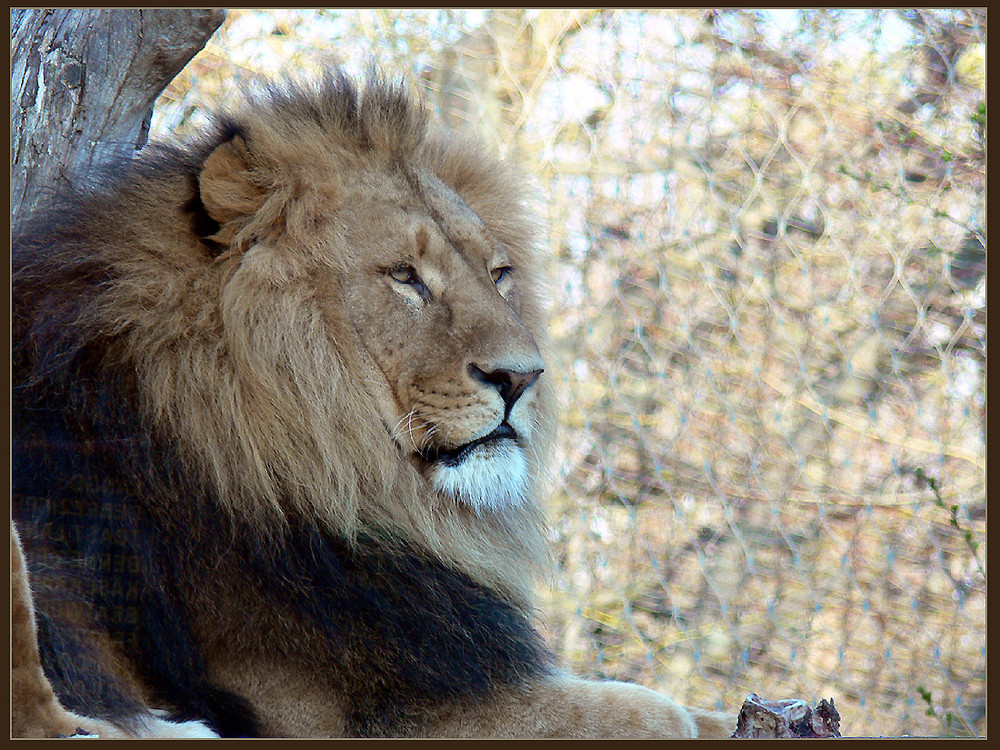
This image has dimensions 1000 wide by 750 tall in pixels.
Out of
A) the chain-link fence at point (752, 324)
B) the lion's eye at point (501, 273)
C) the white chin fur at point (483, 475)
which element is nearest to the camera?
the white chin fur at point (483, 475)

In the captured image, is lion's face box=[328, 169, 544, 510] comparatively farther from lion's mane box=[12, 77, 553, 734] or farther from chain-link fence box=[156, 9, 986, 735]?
chain-link fence box=[156, 9, 986, 735]

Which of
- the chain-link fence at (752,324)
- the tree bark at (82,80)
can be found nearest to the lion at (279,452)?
the tree bark at (82,80)

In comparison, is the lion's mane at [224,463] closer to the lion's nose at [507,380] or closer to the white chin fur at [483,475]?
the white chin fur at [483,475]

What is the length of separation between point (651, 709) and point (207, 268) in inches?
28.8

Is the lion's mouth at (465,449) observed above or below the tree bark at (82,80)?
below

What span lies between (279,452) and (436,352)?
220mm

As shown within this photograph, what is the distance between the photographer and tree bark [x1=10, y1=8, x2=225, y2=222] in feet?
4.93

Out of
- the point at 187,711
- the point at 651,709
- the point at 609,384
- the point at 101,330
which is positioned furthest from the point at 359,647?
the point at 609,384

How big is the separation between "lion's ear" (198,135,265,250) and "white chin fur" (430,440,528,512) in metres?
0.38

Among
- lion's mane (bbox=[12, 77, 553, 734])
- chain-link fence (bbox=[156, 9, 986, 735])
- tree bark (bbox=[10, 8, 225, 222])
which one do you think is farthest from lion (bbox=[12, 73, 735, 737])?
chain-link fence (bbox=[156, 9, 986, 735])

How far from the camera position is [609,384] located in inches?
103

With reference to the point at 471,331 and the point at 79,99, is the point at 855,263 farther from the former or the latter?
the point at 79,99

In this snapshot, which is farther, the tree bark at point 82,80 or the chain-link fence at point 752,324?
the chain-link fence at point 752,324

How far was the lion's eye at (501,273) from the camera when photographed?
4.58ft
